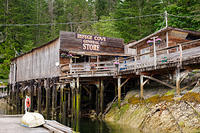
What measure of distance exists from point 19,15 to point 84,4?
20.2 m

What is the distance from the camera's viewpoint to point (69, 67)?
21.2 meters

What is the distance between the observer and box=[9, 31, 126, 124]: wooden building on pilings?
2038 centimetres

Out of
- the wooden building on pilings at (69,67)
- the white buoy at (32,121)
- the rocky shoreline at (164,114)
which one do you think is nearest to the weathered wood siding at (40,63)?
the wooden building on pilings at (69,67)

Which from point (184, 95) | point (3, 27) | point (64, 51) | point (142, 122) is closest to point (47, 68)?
point (64, 51)

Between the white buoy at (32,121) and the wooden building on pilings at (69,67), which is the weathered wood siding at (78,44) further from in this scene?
the white buoy at (32,121)

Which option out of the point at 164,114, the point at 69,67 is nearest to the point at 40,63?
the point at 69,67

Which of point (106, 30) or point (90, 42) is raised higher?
point (106, 30)

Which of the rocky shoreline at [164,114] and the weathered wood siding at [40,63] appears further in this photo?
the weathered wood siding at [40,63]

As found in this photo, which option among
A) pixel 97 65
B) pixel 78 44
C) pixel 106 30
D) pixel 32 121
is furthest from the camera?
pixel 106 30

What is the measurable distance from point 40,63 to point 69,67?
A: 798 centimetres

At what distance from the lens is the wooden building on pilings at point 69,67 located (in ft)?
66.8

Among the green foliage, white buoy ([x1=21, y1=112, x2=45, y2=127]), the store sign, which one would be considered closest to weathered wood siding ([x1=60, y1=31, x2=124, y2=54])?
the store sign

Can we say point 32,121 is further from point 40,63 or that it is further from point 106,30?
point 106,30

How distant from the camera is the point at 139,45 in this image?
79.0 ft
